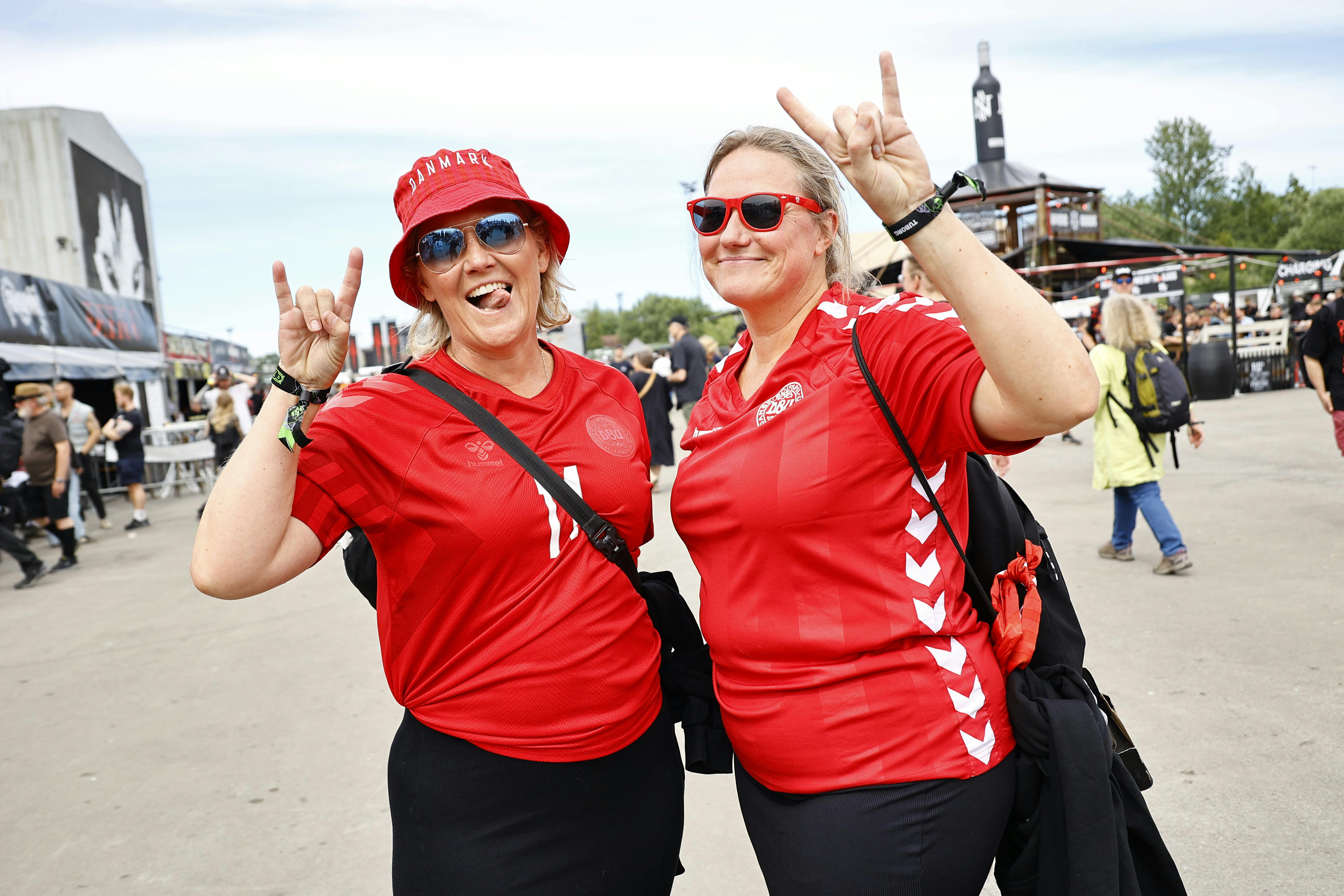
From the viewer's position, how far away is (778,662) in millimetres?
1839

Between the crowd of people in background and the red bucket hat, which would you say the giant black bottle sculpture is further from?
the red bucket hat

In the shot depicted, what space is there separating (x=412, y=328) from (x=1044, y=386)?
1568 mm

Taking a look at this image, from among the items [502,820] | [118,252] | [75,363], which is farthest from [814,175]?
[118,252]

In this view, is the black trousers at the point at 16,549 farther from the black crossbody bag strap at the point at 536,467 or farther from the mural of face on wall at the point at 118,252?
the mural of face on wall at the point at 118,252

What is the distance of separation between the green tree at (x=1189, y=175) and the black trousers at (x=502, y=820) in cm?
6678

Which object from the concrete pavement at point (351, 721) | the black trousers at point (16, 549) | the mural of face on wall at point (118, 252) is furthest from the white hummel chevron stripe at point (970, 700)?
the mural of face on wall at point (118, 252)

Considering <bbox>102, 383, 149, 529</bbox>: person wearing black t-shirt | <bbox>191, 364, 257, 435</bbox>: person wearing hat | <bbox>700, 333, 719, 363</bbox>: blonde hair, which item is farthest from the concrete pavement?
<bbox>700, 333, 719, 363</bbox>: blonde hair

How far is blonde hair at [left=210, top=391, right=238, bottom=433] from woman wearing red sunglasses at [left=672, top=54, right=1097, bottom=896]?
45.1ft

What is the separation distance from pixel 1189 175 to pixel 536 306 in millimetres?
68377

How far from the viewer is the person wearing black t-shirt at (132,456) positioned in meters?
13.1

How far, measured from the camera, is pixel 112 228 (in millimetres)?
31688

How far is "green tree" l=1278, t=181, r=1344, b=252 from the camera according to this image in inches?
2172

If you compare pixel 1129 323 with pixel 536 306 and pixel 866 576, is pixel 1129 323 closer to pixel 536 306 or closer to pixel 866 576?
pixel 536 306

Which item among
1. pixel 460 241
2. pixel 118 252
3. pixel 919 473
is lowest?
pixel 919 473
